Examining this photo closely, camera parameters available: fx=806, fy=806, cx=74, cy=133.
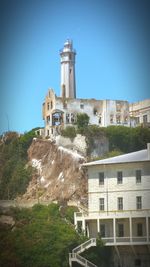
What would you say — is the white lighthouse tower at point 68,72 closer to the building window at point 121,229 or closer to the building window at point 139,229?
the building window at point 121,229

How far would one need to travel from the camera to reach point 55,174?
16.5 metres

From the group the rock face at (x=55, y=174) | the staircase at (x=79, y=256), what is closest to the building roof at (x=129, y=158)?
the rock face at (x=55, y=174)

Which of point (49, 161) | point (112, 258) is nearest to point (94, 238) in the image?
point (112, 258)

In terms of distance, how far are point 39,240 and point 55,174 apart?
3007mm

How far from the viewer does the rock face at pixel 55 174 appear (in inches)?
623

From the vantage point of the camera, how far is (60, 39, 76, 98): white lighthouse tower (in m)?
16.4

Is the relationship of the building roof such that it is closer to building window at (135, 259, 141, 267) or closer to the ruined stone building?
building window at (135, 259, 141, 267)

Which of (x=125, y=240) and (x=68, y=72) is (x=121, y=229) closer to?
(x=125, y=240)

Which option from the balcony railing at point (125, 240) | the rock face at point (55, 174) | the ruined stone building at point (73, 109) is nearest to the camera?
the balcony railing at point (125, 240)

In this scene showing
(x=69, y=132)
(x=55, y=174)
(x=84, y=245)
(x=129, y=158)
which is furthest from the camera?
(x=69, y=132)

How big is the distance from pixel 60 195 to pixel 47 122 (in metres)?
2.37

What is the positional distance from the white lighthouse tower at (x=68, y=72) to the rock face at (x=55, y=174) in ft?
4.06

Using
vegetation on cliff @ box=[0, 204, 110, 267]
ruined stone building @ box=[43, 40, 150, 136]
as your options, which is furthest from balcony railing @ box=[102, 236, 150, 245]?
ruined stone building @ box=[43, 40, 150, 136]

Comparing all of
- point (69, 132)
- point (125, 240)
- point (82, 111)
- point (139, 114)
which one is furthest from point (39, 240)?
point (82, 111)
